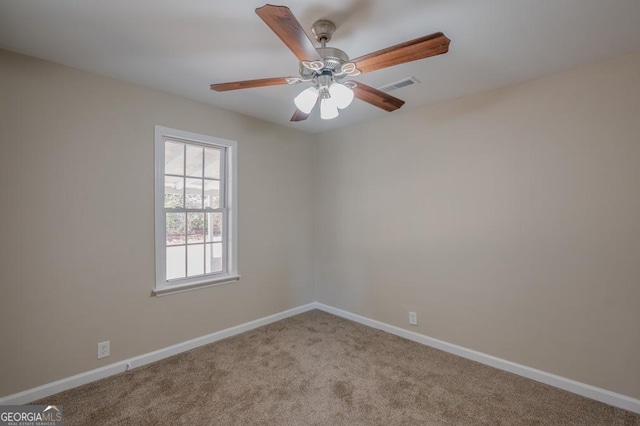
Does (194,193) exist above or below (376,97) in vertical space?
below

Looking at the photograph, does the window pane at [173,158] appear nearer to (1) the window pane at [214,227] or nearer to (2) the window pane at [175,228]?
(2) the window pane at [175,228]

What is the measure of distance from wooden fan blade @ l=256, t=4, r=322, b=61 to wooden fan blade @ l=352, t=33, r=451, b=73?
0.27m

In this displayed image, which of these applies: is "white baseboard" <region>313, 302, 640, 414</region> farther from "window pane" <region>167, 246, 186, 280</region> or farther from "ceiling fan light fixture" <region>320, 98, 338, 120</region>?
"ceiling fan light fixture" <region>320, 98, 338, 120</region>

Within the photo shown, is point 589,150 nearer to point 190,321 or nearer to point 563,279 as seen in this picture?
point 563,279

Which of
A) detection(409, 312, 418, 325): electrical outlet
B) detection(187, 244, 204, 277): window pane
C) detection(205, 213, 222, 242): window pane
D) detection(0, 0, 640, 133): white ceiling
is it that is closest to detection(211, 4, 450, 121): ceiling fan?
detection(0, 0, 640, 133): white ceiling

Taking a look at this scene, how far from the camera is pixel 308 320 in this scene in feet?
12.8

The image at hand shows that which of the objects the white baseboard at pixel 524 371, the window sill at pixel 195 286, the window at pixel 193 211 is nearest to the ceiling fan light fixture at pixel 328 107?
the window at pixel 193 211

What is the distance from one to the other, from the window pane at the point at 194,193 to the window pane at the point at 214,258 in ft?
1.54

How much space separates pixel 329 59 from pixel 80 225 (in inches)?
92.5

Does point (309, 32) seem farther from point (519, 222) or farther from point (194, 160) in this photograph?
point (519, 222)

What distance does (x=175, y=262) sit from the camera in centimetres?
310

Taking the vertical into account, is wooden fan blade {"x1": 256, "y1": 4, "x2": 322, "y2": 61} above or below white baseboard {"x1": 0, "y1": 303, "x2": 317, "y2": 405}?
above

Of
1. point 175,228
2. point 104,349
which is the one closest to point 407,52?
point 175,228

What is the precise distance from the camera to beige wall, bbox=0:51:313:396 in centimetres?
221
